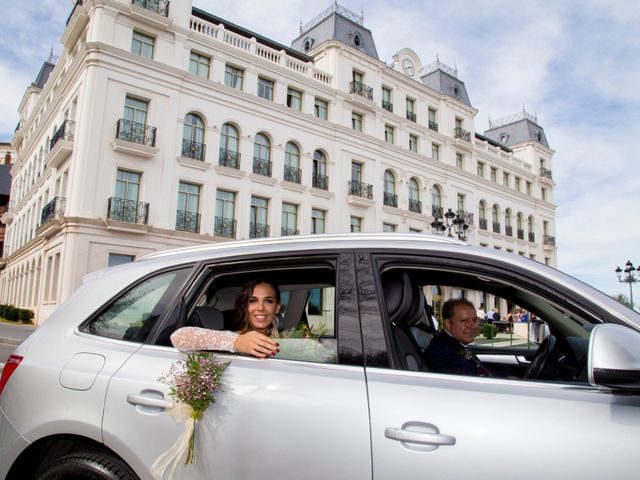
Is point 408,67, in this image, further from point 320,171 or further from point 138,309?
point 138,309

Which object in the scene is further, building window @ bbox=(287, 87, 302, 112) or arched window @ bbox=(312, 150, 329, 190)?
arched window @ bbox=(312, 150, 329, 190)

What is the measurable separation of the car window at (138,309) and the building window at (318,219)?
85.5ft

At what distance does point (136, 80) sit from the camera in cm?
2312

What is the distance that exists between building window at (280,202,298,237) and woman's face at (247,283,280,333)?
2454 cm

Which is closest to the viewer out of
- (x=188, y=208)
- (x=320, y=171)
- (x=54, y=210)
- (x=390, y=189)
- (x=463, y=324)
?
(x=463, y=324)

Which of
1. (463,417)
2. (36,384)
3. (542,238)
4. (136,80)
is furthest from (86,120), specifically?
(542,238)

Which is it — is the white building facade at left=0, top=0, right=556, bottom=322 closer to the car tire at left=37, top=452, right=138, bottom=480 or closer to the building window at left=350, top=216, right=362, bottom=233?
the building window at left=350, top=216, right=362, bottom=233

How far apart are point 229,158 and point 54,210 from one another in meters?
8.74

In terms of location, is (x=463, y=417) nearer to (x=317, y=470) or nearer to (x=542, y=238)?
(x=317, y=470)

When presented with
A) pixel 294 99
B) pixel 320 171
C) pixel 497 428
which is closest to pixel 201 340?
pixel 497 428

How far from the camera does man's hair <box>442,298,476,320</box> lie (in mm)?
3270

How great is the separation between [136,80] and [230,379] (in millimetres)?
24050

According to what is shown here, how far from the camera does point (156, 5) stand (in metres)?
24.1

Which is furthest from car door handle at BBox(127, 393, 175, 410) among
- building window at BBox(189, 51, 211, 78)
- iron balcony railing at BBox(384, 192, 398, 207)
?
iron balcony railing at BBox(384, 192, 398, 207)
